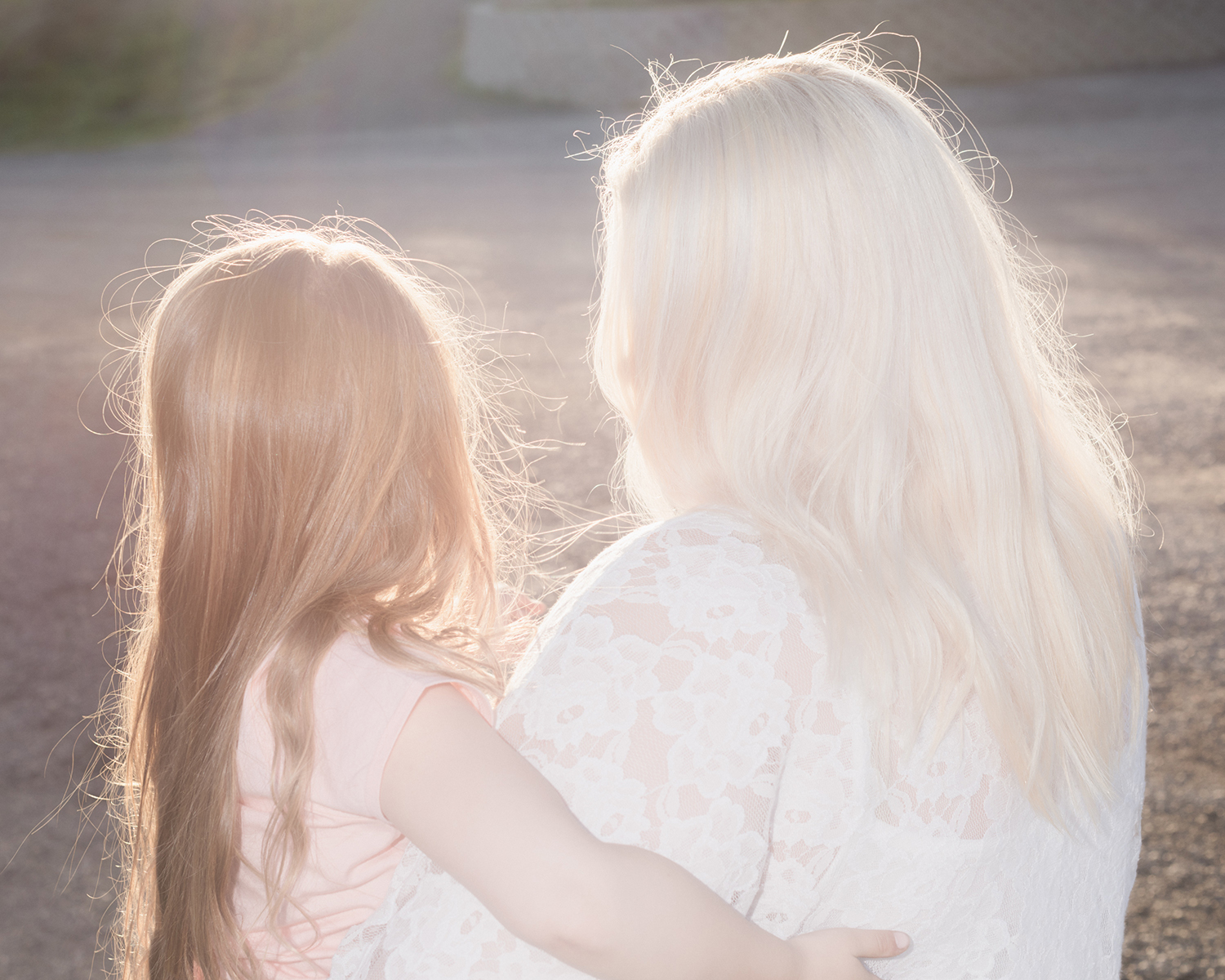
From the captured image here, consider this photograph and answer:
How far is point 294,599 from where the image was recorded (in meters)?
1.36

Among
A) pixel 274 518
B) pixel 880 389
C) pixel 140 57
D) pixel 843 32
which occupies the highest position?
pixel 843 32

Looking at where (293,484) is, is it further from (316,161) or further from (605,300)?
(316,161)

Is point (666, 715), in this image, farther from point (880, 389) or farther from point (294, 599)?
point (294, 599)

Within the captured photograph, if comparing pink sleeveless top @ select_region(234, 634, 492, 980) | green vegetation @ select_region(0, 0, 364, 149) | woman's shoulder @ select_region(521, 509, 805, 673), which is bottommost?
pink sleeveless top @ select_region(234, 634, 492, 980)

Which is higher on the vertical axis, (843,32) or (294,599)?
(843,32)

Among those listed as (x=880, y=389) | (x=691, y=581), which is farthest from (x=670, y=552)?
(x=880, y=389)

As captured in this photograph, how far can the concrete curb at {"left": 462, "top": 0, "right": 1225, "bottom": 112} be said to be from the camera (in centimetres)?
1917

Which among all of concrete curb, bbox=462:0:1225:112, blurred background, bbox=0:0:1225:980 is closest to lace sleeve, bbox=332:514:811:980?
blurred background, bbox=0:0:1225:980

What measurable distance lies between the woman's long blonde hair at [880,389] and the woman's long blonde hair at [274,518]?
0.40 m

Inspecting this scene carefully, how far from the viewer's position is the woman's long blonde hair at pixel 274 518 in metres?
1.35

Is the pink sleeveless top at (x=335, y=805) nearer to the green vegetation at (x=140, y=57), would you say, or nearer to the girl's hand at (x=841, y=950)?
the girl's hand at (x=841, y=950)

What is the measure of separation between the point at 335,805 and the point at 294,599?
0.84 ft

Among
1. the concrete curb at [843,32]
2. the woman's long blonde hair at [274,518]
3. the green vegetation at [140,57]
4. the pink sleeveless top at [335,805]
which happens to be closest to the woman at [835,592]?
the pink sleeveless top at [335,805]

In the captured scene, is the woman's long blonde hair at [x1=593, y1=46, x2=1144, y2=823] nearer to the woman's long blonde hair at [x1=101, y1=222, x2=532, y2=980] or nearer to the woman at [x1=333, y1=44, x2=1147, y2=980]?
the woman at [x1=333, y1=44, x2=1147, y2=980]
